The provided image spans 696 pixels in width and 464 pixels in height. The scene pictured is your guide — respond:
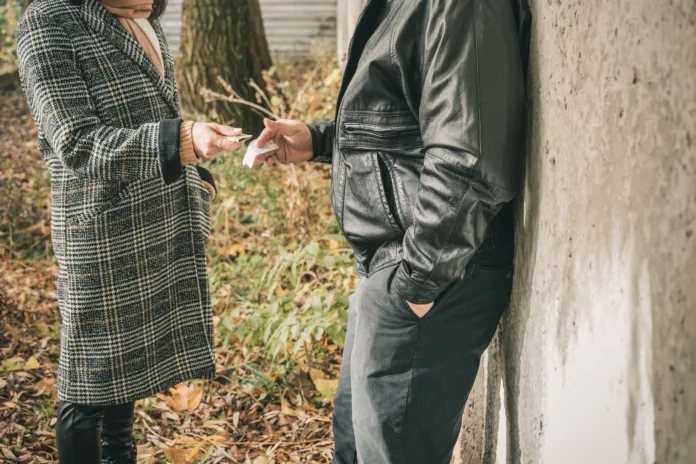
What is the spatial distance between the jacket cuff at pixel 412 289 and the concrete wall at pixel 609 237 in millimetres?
266

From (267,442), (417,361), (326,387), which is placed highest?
(417,361)

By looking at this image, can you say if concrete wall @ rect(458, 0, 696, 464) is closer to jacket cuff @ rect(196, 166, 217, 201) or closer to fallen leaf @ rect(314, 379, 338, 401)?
jacket cuff @ rect(196, 166, 217, 201)

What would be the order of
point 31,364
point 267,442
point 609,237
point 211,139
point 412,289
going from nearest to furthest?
point 609,237
point 412,289
point 211,139
point 267,442
point 31,364

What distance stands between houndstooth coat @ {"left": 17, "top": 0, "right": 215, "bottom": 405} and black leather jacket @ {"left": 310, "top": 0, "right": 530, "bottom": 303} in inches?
29.1

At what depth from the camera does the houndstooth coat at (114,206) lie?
87.9 inches

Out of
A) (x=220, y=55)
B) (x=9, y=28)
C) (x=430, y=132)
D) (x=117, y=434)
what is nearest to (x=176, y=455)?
(x=117, y=434)

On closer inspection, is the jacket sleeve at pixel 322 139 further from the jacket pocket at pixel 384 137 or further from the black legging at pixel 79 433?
the black legging at pixel 79 433

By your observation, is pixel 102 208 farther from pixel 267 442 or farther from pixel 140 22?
pixel 267 442

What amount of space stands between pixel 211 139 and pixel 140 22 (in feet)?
2.28

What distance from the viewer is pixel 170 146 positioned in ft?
7.32

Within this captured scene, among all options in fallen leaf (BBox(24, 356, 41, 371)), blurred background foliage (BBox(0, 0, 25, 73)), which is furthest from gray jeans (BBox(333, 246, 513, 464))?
blurred background foliage (BBox(0, 0, 25, 73))

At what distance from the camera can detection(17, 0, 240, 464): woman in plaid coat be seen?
2.23m

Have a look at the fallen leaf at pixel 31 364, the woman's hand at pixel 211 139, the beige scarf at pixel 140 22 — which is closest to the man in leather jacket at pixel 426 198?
the woman's hand at pixel 211 139

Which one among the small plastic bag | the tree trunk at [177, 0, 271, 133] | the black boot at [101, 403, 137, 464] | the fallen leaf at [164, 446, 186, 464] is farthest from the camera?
the tree trunk at [177, 0, 271, 133]
